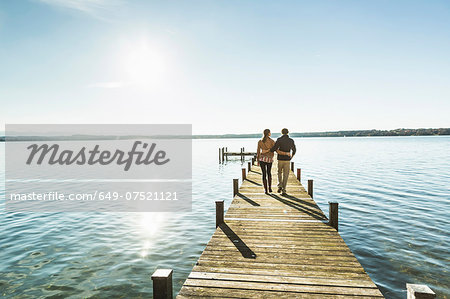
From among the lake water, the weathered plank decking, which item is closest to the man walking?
the weathered plank decking

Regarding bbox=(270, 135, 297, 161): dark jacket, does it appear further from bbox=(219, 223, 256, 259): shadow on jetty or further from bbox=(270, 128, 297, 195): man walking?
bbox=(219, 223, 256, 259): shadow on jetty

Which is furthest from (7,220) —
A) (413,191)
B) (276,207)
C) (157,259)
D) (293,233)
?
(413,191)

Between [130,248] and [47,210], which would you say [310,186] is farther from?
[47,210]

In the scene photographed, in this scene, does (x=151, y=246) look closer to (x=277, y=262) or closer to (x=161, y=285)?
(x=277, y=262)

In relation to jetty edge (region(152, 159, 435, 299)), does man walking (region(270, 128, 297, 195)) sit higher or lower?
higher

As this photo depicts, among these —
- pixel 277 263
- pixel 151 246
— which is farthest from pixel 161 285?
pixel 151 246

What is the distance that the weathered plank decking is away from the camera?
4.31 metres

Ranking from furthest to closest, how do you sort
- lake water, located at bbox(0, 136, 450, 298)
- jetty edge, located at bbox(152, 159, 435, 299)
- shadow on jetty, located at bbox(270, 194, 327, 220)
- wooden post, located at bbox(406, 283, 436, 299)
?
shadow on jetty, located at bbox(270, 194, 327, 220)
lake water, located at bbox(0, 136, 450, 298)
jetty edge, located at bbox(152, 159, 435, 299)
wooden post, located at bbox(406, 283, 436, 299)

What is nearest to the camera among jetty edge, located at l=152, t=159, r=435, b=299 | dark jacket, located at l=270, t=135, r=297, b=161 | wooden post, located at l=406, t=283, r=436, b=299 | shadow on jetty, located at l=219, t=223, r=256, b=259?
wooden post, located at l=406, t=283, r=436, b=299

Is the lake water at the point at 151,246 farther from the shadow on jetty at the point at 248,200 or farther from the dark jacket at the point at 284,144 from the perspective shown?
the dark jacket at the point at 284,144

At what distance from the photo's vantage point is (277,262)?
A: 5.33 meters

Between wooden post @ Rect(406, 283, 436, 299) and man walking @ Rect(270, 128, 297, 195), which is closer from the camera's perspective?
wooden post @ Rect(406, 283, 436, 299)

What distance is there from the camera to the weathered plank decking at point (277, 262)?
431cm

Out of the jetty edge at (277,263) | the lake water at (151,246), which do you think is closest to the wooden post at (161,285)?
the jetty edge at (277,263)
